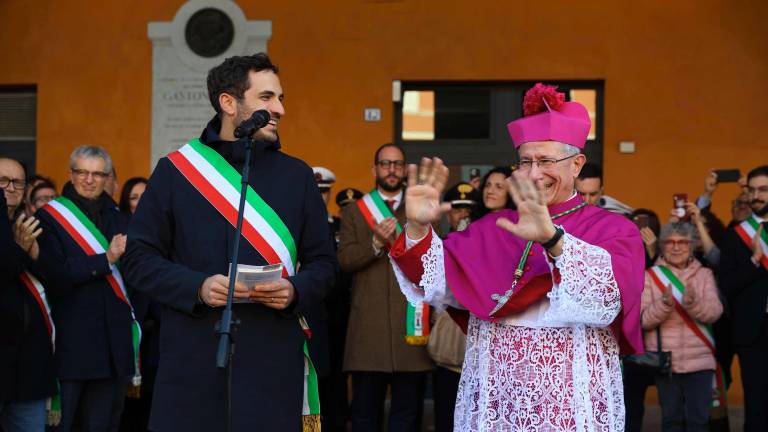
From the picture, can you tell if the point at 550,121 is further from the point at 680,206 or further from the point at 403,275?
the point at 680,206

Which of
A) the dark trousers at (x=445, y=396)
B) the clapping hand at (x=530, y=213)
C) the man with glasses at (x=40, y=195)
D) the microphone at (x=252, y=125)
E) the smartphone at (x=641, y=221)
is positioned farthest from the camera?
the smartphone at (x=641, y=221)

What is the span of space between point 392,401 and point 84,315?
213 centimetres

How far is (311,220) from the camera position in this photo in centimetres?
429

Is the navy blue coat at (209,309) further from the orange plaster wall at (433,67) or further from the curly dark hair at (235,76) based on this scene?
the orange plaster wall at (433,67)

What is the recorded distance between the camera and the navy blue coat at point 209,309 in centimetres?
400

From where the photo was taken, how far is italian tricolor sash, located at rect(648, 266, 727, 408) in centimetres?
744

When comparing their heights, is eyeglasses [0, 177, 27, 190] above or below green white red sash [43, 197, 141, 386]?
above

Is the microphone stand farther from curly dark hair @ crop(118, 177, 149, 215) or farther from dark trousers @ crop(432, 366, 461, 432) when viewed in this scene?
curly dark hair @ crop(118, 177, 149, 215)

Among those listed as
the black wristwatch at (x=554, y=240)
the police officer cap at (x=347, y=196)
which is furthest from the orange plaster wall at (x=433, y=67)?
the black wristwatch at (x=554, y=240)

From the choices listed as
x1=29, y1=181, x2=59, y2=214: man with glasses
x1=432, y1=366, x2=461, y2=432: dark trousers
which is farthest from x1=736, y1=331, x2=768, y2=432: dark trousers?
x1=29, y1=181, x2=59, y2=214: man with glasses

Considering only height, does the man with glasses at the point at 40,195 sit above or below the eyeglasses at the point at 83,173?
below

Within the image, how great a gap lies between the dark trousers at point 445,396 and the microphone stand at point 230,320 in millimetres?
3656

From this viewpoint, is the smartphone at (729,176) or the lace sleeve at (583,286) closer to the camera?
the lace sleeve at (583,286)

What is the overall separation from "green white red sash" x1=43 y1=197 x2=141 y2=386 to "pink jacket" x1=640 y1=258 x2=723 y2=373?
3.48 m
